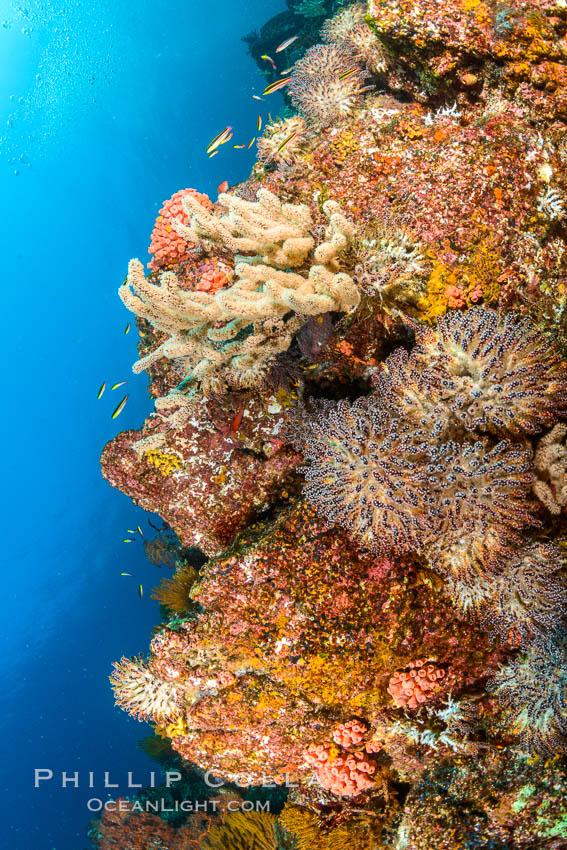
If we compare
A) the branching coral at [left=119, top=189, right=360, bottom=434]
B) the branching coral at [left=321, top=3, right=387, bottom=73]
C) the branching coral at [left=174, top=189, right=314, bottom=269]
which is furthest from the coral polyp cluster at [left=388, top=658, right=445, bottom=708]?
the branching coral at [left=321, top=3, right=387, bottom=73]

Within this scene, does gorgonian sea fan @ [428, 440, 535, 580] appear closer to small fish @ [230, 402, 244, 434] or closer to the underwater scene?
the underwater scene

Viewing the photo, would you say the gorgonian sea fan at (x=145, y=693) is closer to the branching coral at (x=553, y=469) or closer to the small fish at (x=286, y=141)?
the branching coral at (x=553, y=469)

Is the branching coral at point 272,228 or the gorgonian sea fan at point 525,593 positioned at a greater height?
the branching coral at point 272,228

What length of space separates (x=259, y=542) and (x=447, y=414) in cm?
195

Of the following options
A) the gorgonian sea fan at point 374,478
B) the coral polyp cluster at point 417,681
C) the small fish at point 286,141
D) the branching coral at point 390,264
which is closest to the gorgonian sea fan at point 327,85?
the small fish at point 286,141

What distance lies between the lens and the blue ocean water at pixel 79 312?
2989cm

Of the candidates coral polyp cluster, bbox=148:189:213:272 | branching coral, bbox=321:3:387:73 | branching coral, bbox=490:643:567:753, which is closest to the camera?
branching coral, bbox=490:643:567:753

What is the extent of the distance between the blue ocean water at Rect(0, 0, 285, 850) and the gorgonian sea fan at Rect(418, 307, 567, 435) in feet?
110

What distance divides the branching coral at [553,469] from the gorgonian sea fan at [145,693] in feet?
12.4

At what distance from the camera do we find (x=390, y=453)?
10.6ft

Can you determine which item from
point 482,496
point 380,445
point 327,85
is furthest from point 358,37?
point 482,496

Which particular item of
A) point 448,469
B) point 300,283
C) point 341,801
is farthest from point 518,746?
point 300,283

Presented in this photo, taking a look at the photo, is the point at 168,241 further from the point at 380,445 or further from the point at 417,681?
the point at 417,681

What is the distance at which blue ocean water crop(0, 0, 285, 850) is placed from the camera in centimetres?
2989
